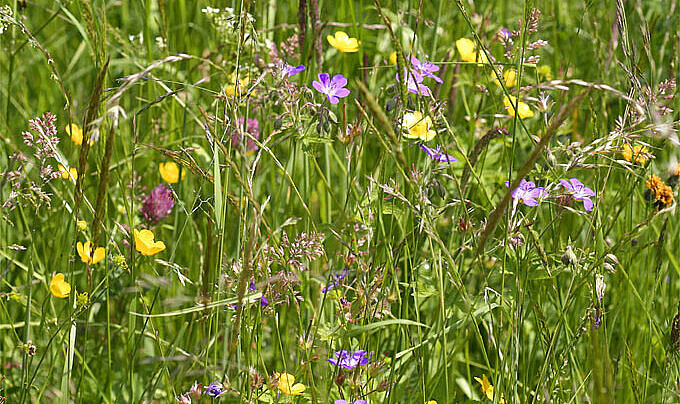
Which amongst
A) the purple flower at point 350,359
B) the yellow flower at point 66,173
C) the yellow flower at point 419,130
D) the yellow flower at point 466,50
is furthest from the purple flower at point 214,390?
the yellow flower at point 466,50

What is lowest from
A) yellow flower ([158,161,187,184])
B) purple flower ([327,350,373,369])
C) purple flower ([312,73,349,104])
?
purple flower ([327,350,373,369])

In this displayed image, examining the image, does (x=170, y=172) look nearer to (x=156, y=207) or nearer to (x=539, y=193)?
(x=156, y=207)

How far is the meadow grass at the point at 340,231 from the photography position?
1.14 meters

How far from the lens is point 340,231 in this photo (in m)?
0.96

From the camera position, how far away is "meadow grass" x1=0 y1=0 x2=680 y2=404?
114cm

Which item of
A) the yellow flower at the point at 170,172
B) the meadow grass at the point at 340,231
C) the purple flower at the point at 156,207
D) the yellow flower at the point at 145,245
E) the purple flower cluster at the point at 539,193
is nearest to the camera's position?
the meadow grass at the point at 340,231

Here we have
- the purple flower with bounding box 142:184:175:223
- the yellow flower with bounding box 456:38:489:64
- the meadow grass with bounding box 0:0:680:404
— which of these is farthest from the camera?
the yellow flower with bounding box 456:38:489:64

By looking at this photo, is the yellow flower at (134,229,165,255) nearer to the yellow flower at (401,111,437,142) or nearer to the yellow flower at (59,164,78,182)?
the yellow flower at (59,164,78,182)

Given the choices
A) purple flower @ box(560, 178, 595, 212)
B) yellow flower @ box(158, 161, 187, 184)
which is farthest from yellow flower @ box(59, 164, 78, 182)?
purple flower @ box(560, 178, 595, 212)

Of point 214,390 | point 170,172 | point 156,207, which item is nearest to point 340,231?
point 214,390

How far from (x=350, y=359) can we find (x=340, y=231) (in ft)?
1.38

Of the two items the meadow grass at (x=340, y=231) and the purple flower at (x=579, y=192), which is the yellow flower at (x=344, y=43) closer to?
the meadow grass at (x=340, y=231)

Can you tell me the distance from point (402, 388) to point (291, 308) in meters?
0.34

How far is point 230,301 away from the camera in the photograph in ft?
3.58
